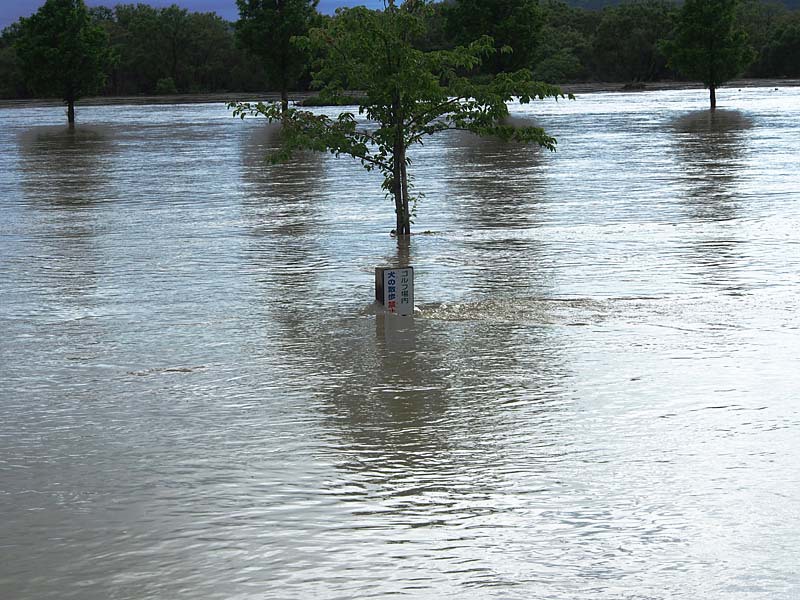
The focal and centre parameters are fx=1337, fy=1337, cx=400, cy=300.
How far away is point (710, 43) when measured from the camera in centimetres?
5400

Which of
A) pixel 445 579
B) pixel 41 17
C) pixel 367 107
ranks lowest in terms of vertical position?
pixel 445 579

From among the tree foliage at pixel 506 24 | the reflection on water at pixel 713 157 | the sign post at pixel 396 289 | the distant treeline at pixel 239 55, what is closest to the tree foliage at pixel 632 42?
the distant treeline at pixel 239 55

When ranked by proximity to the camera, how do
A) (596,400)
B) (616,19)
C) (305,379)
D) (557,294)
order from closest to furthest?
(596,400)
(305,379)
(557,294)
(616,19)

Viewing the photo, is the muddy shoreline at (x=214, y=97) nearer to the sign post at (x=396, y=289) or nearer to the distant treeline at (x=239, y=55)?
the distant treeline at (x=239, y=55)

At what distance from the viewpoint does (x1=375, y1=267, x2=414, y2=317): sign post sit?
10.3m

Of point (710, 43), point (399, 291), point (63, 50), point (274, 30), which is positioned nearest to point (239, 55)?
point (274, 30)

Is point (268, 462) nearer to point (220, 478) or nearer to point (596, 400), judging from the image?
point (220, 478)

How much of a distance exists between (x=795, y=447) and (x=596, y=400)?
131 cm

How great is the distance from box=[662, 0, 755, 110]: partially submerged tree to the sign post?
45.4 metres

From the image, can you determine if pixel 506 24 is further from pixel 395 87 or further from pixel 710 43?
pixel 395 87

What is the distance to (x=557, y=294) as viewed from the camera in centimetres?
1125

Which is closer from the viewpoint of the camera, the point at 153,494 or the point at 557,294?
the point at 153,494

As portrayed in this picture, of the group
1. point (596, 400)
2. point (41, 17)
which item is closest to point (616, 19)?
point (41, 17)

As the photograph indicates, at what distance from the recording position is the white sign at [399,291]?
33.9ft
